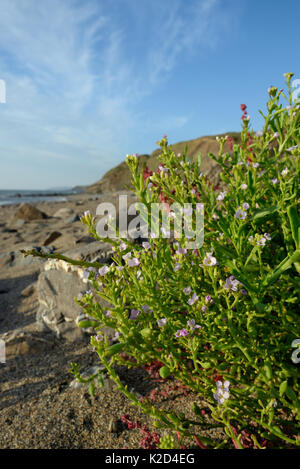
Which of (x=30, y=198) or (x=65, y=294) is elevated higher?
(x=30, y=198)

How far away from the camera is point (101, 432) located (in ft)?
6.78

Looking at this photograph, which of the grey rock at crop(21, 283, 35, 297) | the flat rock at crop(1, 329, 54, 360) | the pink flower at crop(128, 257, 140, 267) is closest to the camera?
the pink flower at crop(128, 257, 140, 267)

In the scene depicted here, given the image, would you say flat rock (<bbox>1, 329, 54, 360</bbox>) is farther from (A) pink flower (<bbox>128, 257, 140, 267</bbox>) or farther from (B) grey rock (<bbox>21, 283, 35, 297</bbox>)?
(A) pink flower (<bbox>128, 257, 140, 267</bbox>)

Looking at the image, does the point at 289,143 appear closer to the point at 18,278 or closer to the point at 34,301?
the point at 34,301

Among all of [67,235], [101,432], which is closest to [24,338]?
[101,432]

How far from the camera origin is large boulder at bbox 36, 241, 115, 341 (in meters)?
3.25

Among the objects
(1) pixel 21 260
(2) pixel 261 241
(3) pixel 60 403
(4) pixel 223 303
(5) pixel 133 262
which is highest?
(2) pixel 261 241

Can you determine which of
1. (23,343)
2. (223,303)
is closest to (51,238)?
(23,343)

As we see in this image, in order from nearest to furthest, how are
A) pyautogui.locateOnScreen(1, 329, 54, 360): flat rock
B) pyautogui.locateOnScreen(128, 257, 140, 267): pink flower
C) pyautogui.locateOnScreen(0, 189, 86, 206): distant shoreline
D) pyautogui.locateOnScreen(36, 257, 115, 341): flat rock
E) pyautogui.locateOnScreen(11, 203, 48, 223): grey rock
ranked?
pyautogui.locateOnScreen(128, 257, 140, 267): pink flower, pyautogui.locateOnScreen(1, 329, 54, 360): flat rock, pyautogui.locateOnScreen(36, 257, 115, 341): flat rock, pyautogui.locateOnScreen(11, 203, 48, 223): grey rock, pyautogui.locateOnScreen(0, 189, 86, 206): distant shoreline

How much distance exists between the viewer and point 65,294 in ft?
11.1

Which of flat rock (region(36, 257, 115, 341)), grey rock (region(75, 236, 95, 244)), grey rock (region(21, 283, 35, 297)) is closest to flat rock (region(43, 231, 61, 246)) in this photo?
grey rock (region(75, 236, 95, 244))

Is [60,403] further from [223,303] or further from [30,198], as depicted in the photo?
[30,198]

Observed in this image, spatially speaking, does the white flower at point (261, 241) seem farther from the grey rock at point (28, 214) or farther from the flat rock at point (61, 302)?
the grey rock at point (28, 214)

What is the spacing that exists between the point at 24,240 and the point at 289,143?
250 inches
